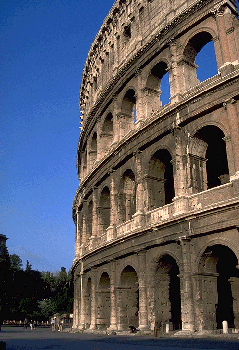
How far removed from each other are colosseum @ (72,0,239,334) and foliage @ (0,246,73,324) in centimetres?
2188

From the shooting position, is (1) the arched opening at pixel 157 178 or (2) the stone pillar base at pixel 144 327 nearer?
(2) the stone pillar base at pixel 144 327

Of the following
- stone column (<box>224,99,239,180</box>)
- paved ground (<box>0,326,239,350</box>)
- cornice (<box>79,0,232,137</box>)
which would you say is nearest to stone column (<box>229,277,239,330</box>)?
paved ground (<box>0,326,239,350</box>)

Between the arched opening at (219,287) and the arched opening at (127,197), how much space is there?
531 centimetres

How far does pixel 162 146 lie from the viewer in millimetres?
16500

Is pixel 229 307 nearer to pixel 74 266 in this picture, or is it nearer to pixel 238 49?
pixel 238 49

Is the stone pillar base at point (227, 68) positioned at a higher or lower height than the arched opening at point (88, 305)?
higher

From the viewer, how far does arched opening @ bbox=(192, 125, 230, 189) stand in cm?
1545

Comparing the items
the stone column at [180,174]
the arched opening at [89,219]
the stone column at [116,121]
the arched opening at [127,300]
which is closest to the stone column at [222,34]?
the stone column at [180,174]

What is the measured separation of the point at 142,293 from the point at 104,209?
6833 millimetres

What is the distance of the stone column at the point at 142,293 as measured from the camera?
15.3 metres

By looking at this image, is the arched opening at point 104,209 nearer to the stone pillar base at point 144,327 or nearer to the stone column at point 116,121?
the stone column at point 116,121

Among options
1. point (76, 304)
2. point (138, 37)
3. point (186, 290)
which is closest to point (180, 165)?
point (186, 290)

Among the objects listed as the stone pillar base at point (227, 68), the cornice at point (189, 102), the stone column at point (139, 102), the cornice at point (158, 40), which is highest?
the cornice at point (158, 40)

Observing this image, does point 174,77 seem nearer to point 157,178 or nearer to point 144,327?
point 157,178
